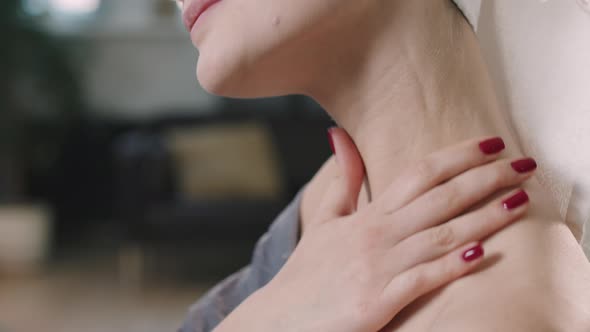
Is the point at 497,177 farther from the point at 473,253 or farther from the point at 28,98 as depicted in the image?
the point at 28,98

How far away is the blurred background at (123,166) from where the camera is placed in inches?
156

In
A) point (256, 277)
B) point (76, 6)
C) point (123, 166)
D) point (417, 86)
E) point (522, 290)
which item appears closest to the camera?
point (522, 290)

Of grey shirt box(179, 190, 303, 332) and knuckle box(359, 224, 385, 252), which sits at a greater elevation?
knuckle box(359, 224, 385, 252)

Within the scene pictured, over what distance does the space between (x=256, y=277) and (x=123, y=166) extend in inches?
123

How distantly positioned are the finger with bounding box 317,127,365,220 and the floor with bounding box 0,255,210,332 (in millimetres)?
2797

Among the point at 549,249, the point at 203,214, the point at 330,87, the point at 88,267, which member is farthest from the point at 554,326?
the point at 88,267

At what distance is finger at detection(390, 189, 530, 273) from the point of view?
0.63 m

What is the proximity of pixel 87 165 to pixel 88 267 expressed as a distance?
1034 millimetres

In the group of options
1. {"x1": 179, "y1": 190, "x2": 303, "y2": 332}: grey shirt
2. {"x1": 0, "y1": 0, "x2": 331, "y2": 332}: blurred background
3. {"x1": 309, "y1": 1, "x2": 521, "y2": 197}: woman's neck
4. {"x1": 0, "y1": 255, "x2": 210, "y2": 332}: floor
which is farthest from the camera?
{"x1": 0, "y1": 0, "x2": 331, "y2": 332}: blurred background

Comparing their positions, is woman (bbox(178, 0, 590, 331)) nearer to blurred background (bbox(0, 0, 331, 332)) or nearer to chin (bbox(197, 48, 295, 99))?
chin (bbox(197, 48, 295, 99))

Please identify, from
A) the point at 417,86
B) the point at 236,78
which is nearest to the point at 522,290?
the point at 417,86

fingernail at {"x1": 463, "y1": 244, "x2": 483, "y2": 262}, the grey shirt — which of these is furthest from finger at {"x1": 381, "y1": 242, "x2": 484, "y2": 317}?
the grey shirt

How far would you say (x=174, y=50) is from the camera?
5.46 metres

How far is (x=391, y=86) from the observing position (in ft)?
2.35
